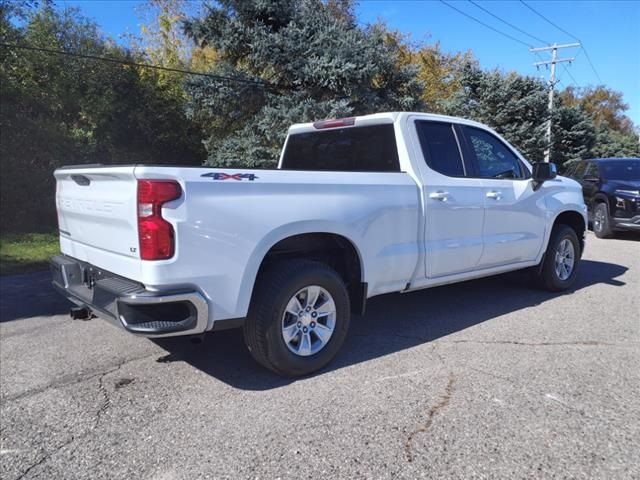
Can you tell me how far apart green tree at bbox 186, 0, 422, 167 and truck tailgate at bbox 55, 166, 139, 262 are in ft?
27.1

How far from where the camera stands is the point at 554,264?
614 centimetres

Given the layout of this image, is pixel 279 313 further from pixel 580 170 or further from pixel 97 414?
pixel 580 170

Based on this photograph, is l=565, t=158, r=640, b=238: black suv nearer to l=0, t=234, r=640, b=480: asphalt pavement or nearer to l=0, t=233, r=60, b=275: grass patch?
l=0, t=234, r=640, b=480: asphalt pavement

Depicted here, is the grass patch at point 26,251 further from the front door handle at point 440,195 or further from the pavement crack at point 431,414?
the pavement crack at point 431,414

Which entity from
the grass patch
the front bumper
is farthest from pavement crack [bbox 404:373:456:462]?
the grass patch

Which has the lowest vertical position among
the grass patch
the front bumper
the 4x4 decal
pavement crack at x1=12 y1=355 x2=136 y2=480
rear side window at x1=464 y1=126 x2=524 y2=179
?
pavement crack at x1=12 y1=355 x2=136 y2=480

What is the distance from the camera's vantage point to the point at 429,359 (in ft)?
13.5

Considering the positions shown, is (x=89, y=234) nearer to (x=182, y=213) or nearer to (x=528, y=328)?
(x=182, y=213)

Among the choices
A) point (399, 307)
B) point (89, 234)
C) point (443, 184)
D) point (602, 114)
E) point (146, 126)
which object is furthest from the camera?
point (602, 114)

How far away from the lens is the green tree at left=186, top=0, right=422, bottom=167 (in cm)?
1220

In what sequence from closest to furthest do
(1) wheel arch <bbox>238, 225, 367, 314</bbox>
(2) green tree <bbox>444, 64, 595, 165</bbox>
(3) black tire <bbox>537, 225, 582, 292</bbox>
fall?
(1) wheel arch <bbox>238, 225, 367, 314</bbox>
(3) black tire <bbox>537, 225, 582, 292</bbox>
(2) green tree <bbox>444, 64, 595, 165</bbox>

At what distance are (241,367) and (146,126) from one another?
1249 cm

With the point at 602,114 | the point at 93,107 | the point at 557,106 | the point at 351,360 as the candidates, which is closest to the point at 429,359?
the point at 351,360

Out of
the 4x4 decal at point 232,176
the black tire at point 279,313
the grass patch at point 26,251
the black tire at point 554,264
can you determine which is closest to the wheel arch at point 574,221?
the black tire at point 554,264
